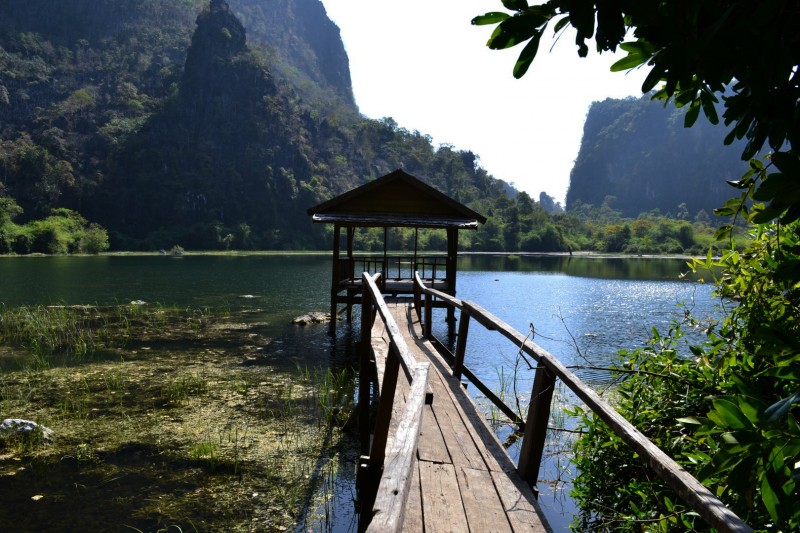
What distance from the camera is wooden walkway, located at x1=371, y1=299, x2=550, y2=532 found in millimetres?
3350

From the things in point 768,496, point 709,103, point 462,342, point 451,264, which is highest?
point 709,103

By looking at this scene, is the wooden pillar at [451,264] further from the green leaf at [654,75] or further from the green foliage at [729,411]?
the green leaf at [654,75]

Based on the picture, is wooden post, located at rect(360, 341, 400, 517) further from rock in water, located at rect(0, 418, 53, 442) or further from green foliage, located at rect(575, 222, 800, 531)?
rock in water, located at rect(0, 418, 53, 442)

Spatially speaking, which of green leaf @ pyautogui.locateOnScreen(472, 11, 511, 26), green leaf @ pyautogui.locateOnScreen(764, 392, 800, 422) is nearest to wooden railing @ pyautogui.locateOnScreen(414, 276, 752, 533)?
green leaf @ pyautogui.locateOnScreen(764, 392, 800, 422)

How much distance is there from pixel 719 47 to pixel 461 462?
11.0 ft

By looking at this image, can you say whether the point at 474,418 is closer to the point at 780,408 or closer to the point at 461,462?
the point at 461,462

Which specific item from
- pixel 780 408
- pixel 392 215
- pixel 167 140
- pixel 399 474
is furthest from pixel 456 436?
pixel 167 140

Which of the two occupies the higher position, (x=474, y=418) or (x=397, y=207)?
(x=397, y=207)

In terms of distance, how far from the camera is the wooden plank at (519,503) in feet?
11.0

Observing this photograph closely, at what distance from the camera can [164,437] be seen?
8.37 metres

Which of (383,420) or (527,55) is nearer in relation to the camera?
(527,55)

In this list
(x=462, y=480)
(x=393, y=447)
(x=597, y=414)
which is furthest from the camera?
(x=462, y=480)

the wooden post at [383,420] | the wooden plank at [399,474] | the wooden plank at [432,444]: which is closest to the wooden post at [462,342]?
the wooden plank at [432,444]

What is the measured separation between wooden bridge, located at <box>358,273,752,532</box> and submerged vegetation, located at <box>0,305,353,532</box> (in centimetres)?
214
